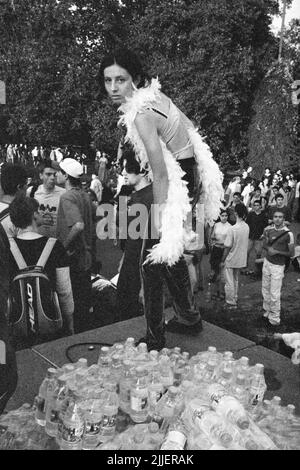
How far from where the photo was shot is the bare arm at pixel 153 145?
118 inches

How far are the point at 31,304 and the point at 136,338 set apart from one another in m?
0.85

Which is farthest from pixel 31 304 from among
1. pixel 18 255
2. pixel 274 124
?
pixel 274 124

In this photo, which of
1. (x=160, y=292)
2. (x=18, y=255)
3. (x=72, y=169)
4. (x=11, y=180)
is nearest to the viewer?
(x=160, y=292)

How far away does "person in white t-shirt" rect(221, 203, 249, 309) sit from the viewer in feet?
24.5

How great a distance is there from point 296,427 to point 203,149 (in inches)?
75.5

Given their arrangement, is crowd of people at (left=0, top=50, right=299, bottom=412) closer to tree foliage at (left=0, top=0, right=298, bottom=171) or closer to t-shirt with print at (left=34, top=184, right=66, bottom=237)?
t-shirt with print at (left=34, top=184, right=66, bottom=237)

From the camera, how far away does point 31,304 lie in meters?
3.45

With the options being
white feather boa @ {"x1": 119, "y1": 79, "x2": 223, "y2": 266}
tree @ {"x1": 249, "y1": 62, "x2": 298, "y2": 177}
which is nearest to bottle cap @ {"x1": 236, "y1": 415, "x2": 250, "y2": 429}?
white feather boa @ {"x1": 119, "y1": 79, "x2": 223, "y2": 266}

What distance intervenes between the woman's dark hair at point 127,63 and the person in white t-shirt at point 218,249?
198 inches

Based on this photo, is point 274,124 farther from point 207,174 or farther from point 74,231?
point 207,174

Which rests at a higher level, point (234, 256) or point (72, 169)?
point (72, 169)

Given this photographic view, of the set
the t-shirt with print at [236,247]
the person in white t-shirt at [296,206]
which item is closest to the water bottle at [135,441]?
the t-shirt with print at [236,247]
